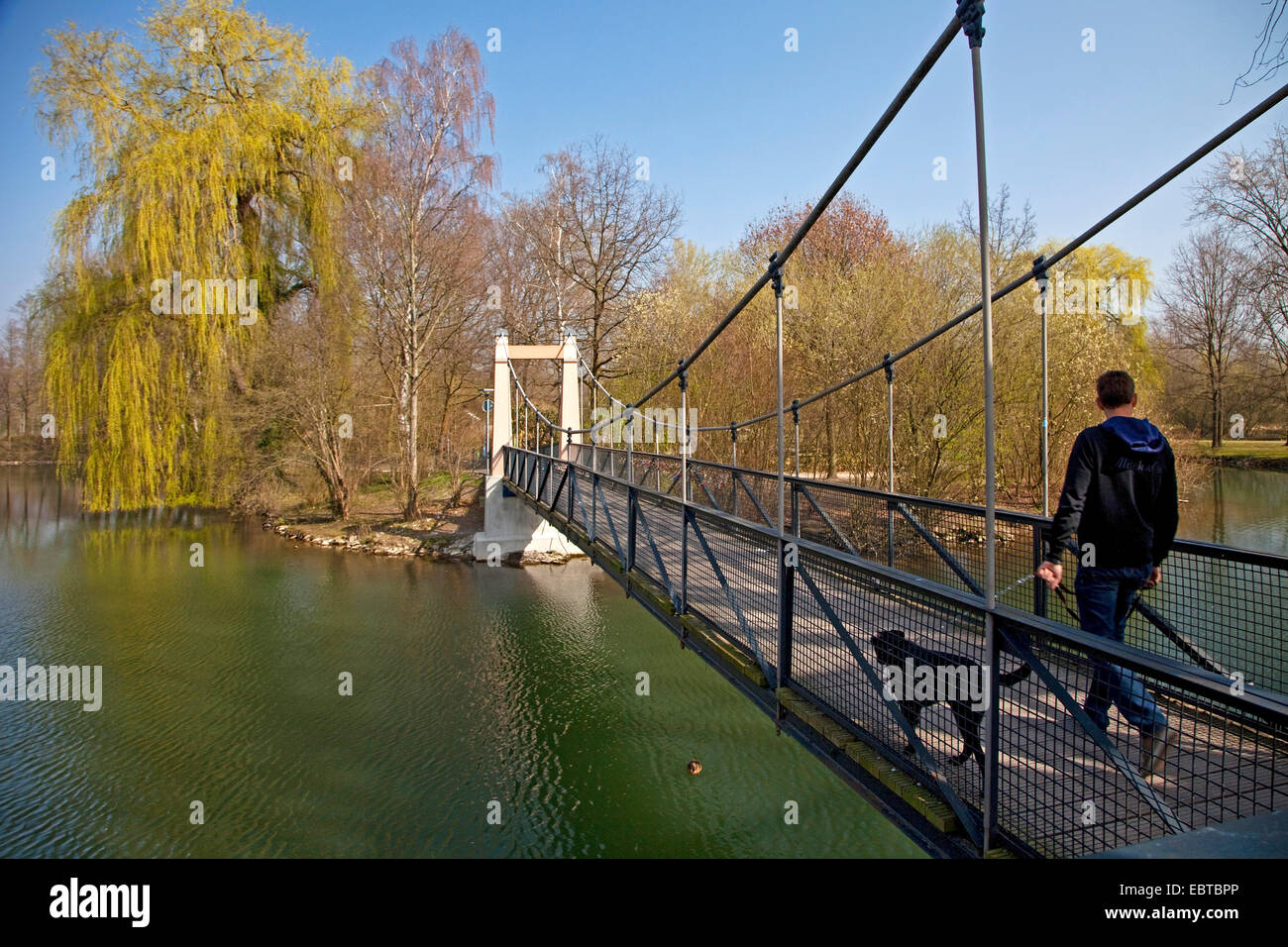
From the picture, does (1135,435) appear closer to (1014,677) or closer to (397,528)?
(1014,677)

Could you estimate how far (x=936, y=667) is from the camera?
2033 mm

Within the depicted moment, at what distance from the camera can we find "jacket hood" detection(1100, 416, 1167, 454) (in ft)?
6.76

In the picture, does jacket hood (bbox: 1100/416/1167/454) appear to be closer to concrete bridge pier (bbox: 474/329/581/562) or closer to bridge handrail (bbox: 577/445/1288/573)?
bridge handrail (bbox: 577/445/1288/573)

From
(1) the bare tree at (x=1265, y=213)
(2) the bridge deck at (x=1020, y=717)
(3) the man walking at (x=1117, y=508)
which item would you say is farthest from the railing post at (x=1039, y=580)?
(1) the bare tree at (x=1265, y=213)

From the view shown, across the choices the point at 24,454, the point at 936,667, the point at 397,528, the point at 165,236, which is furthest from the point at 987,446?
the point at 24,454

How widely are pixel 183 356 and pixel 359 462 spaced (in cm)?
321

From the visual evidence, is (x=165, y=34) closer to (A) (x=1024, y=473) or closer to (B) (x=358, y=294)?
(B) (x=358, y=294)

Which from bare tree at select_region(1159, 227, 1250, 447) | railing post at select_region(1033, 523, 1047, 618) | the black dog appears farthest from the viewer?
bare tree at select_region(1159, 227, 1250, 447)

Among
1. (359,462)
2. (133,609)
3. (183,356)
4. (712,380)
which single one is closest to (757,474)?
(712,380)

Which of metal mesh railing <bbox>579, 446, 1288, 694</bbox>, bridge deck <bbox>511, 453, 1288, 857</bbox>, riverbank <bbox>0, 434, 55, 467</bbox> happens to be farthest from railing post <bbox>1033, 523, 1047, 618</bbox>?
riverbank <bbox>0, 434, 55, 467</bbox>

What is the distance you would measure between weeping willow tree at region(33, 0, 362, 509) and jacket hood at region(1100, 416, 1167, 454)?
1319 cm

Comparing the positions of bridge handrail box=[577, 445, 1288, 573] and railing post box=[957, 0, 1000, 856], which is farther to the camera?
bridge handrail box=[577, 445, 1288, 573]

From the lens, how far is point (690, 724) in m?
5.76

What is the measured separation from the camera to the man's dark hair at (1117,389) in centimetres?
215
